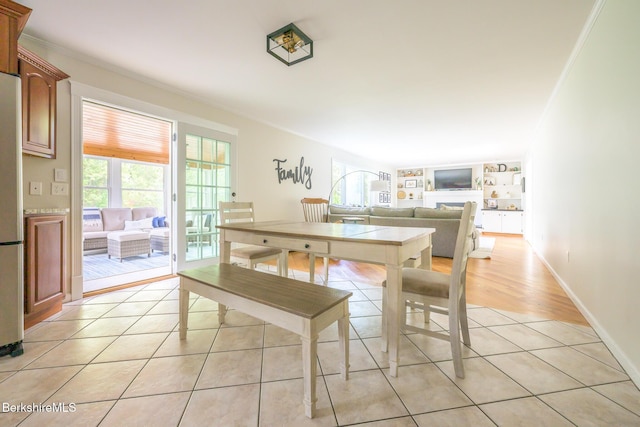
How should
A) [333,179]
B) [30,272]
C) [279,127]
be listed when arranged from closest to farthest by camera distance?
1. [30,272]
2. [279,127]
3. [333,179]

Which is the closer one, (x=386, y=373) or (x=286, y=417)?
(x=286, y=417)

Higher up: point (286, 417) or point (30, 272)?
point (30, 272)

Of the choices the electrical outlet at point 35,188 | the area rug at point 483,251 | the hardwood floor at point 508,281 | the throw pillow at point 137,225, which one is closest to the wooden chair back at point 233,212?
the hardwood floor at point 508,281

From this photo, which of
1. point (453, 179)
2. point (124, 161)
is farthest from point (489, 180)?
point (124, 161)

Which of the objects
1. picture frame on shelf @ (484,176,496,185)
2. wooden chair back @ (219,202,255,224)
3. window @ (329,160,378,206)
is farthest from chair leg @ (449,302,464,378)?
picture frame on shelf @ (484,176,496,185)

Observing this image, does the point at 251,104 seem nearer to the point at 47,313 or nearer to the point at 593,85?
the point at 47,313

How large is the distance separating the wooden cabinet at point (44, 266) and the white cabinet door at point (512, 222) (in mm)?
9462

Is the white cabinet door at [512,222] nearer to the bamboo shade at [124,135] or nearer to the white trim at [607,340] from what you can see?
the white trim at [607,340]

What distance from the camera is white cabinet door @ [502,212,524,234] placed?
24.5 feet

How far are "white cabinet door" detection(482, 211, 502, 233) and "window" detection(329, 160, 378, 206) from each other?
3.52m

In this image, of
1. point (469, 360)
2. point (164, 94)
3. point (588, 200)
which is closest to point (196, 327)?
point (469, 360)

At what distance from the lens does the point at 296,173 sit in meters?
5.14

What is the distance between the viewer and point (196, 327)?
1.95 metres

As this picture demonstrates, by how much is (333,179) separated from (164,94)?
4.09 metres
